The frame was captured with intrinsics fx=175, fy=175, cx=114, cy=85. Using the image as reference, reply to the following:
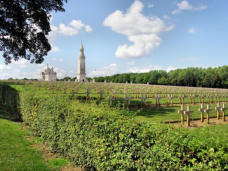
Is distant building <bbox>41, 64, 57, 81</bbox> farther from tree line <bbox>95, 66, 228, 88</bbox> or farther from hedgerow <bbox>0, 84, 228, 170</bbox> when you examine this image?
hedgerow <bbox>0, 84, 228, 170</bbox>

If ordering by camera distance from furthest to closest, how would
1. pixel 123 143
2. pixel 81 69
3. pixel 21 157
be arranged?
1. pixel 81 69
2. pixel 21 157
3. pixel 123 143

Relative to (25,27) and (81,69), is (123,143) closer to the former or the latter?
(25,27)

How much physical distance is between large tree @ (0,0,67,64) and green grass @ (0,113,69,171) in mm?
10986

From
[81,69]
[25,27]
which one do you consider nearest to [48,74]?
[81,69]

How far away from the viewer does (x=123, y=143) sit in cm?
336

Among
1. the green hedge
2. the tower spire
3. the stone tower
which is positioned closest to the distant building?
the stone tower

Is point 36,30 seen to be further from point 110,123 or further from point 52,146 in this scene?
point 110,123

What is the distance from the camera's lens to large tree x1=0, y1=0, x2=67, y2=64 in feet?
46.9

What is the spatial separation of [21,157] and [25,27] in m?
14.0

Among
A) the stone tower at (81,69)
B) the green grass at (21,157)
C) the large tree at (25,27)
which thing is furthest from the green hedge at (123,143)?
the stone tower at (81,69)

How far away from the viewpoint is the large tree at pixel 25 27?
14297 millimetres

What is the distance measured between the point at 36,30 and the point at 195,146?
18.3 m

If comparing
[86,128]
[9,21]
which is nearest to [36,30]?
[9,21]

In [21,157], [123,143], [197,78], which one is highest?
[197,78]
